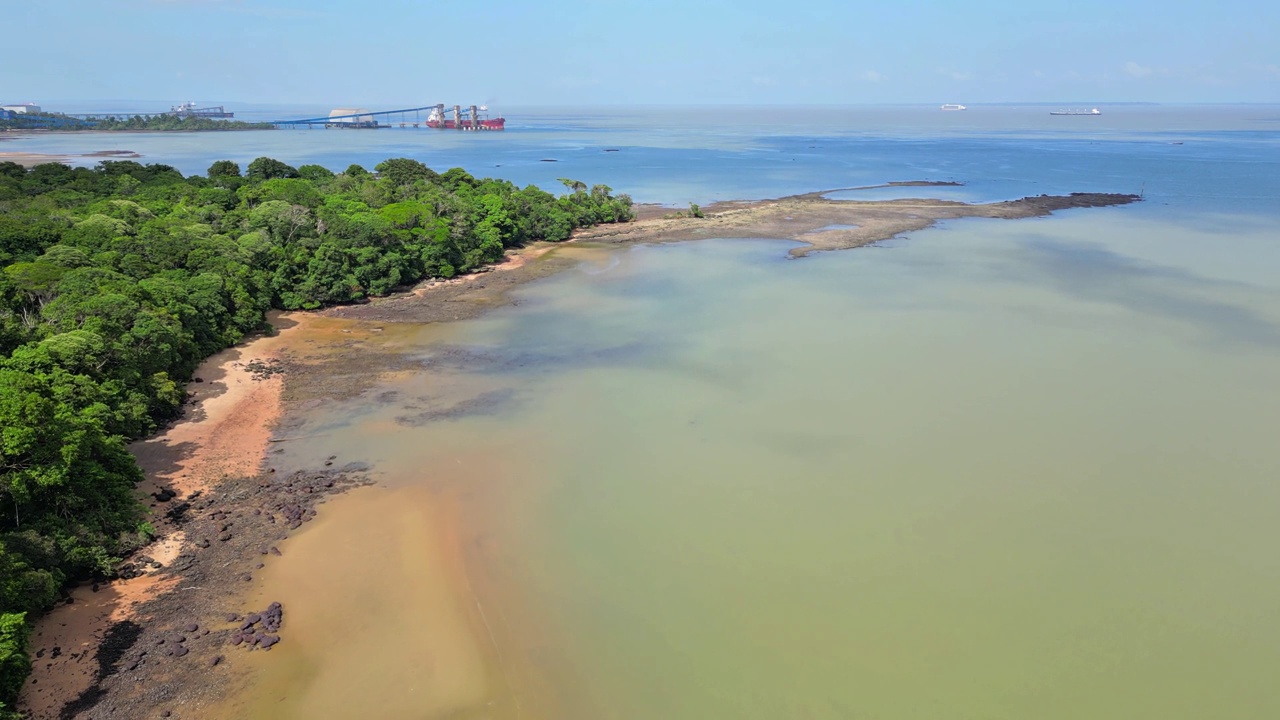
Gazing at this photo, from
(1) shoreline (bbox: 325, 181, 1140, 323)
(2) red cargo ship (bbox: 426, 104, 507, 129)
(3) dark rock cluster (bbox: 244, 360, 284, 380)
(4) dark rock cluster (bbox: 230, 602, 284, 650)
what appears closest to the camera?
(4) dark rock cluster (bbox: 230, 602, 284, 650)

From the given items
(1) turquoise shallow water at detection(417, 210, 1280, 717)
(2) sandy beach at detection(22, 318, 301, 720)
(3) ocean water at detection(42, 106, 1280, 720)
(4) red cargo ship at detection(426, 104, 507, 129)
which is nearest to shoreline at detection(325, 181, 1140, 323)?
(3) ocean water at detection(42, 106, 1280, 720)

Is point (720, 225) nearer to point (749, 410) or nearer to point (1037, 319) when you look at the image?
point (1037, 319)

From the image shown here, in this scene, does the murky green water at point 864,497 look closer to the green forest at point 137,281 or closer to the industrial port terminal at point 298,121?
the green forest at point 137,281

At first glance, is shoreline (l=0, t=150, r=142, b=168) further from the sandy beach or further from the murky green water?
the murky green water

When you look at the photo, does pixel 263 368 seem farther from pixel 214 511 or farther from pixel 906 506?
A: pixel 906 506

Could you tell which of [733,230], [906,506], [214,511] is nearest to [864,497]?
[906,506]
